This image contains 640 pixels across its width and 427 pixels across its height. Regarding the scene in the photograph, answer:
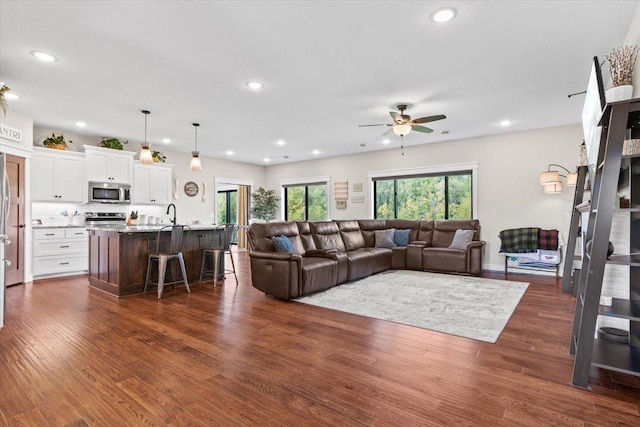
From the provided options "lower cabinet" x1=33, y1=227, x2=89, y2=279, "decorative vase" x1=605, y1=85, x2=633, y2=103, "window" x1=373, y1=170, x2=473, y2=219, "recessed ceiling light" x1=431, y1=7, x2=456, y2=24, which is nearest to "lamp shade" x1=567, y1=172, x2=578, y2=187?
"window" x1=373, y1=170, x2=473, y2=219

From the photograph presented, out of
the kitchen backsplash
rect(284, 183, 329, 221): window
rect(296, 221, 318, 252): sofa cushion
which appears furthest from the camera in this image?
rect(284, 183, 329, 221): window

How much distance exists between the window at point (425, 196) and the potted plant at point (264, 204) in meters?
3.19

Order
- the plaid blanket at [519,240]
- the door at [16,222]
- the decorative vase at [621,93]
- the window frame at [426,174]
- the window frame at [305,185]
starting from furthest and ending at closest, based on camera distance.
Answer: the window frame at [305,185] < the window frame at [426,174] < the plaid blanket at [519,240] < the door at [16,222] < the decorative vase at [621,93]

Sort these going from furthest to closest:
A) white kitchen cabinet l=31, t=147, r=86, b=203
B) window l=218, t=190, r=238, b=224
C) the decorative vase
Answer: window l=218, t=190, r=238, b=224 → white kitchen cabinet l=31, t=147, r=86, b=203 → the decorative vase

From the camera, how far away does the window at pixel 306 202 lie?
30.7 ft

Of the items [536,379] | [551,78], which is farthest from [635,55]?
[536,379]

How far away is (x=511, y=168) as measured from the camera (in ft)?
20.9

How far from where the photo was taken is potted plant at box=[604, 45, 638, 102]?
7.55 feet

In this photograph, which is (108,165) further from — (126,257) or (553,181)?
(553,181)

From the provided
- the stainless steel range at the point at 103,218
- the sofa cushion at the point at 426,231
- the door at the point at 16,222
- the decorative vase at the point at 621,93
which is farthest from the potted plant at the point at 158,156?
the decorative vase at the point at 621,93

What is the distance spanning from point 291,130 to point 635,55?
472 centimetres

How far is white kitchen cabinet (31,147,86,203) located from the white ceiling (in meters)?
0.66

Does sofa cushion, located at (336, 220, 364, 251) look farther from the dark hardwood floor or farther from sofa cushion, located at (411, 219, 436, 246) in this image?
the dark hardwood floor

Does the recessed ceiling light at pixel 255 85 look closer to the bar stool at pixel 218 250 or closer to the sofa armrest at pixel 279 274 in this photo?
the sofa armrest at pixel 279 274
